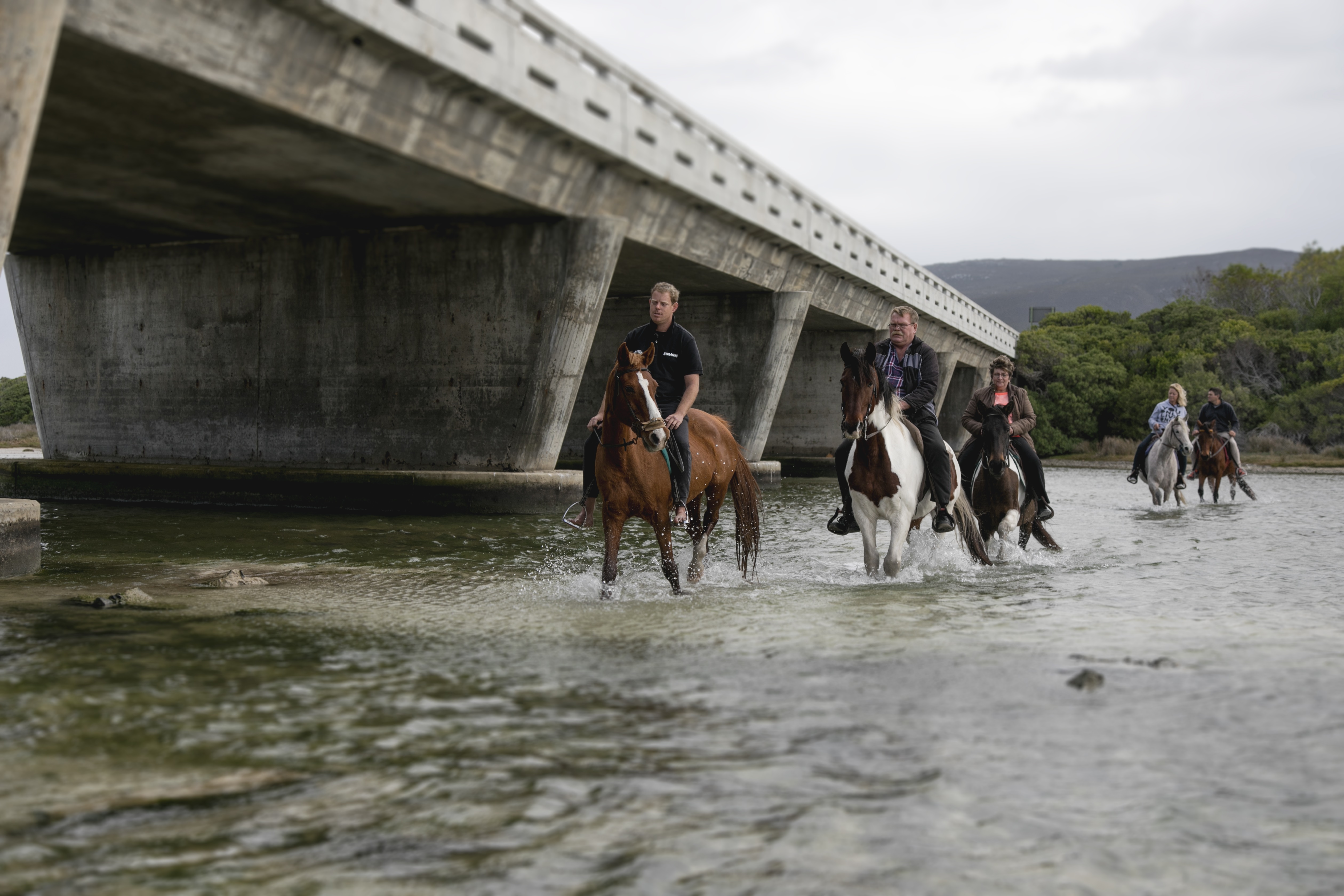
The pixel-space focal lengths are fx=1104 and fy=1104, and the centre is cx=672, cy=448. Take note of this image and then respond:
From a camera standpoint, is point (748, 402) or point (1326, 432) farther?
point (1326, 432)

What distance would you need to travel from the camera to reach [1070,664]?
222 inches

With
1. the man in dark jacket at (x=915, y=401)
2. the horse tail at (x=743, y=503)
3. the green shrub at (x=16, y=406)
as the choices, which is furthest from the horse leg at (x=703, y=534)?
the green shrub at (x=16, y=406)

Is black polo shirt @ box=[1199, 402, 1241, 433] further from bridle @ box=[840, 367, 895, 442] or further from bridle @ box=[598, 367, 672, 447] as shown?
bridle @ box=[598, 367, 672, 447]

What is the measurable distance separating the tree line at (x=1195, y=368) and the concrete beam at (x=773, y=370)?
1283 inches

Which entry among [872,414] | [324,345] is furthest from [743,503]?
[324,345]

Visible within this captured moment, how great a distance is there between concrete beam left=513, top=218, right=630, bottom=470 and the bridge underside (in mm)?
35

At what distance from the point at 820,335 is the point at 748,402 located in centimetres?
964

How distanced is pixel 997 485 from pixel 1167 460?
10.7m

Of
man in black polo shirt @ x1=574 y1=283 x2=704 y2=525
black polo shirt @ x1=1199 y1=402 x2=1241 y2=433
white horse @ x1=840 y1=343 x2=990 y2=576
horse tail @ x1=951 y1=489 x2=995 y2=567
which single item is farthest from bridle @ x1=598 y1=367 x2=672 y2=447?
black polo shirt @ x1=1199 y1=402 x2=1241 y2=433

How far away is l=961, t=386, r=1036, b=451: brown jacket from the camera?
11086 mm

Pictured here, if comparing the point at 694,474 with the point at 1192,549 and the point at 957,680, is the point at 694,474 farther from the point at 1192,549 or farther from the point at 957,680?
the point at 1192,549

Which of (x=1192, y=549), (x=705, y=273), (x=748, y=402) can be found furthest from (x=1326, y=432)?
(x=1192, y=549)

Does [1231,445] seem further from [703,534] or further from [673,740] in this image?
[673,740]

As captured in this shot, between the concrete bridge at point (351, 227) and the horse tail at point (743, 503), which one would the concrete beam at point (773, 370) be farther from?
the horse tail at point (743, 503)
